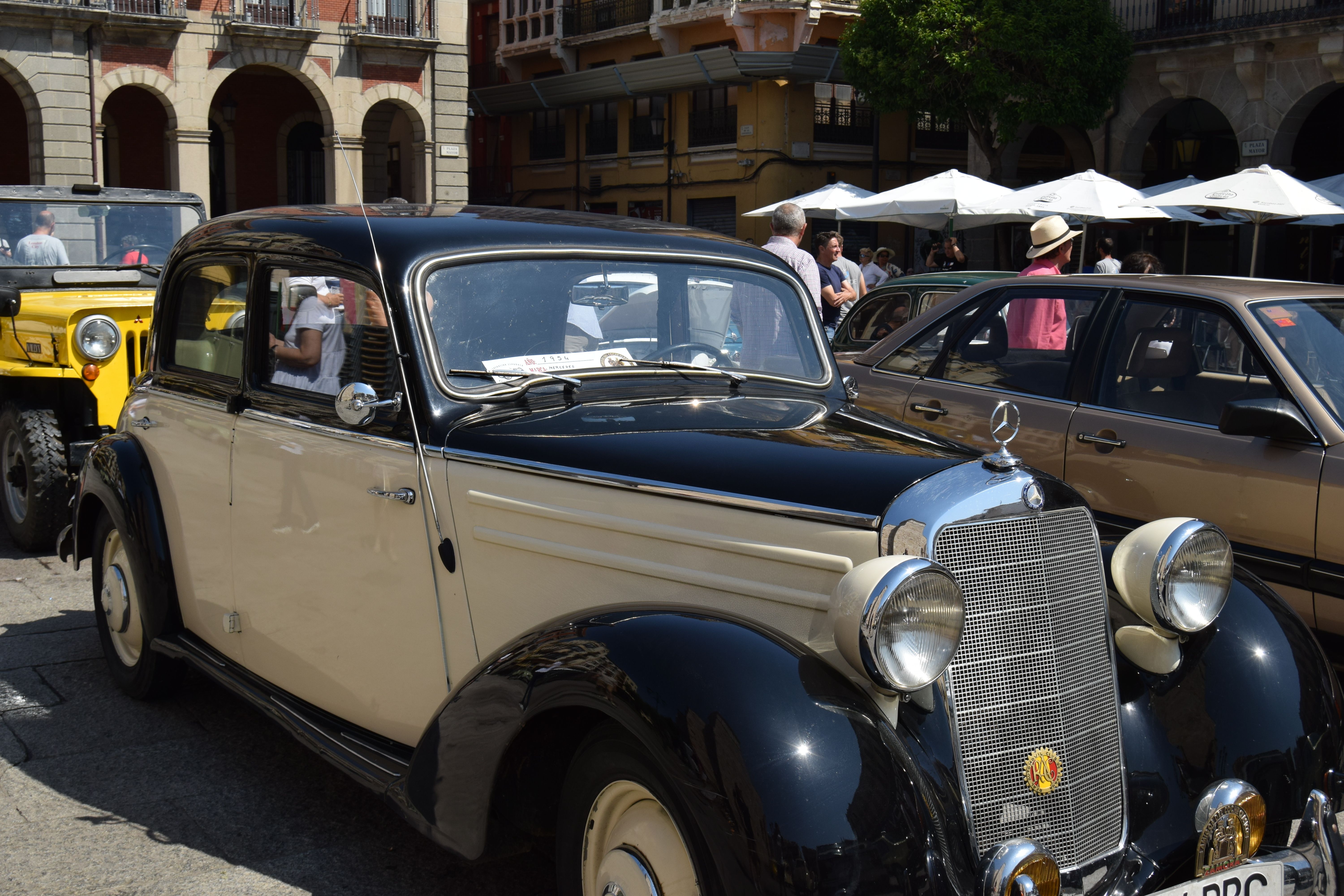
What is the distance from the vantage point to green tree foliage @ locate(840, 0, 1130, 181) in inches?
930

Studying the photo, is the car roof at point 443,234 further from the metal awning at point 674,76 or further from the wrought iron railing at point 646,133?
the wrought iron railing at point 646,133

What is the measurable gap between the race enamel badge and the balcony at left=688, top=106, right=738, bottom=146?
3053 centimetres

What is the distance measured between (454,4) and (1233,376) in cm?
2700

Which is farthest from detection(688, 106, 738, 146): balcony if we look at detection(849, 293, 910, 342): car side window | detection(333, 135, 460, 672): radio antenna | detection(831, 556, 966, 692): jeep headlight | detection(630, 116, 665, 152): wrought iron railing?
detection(831, 556, 966, 692): jeep headlight

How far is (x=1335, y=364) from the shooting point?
187 inches

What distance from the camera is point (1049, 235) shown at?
22.7 feet

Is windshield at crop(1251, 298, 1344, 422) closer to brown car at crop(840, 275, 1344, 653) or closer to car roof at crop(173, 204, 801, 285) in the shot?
brown car at crop(840, 275, 1344, 653)

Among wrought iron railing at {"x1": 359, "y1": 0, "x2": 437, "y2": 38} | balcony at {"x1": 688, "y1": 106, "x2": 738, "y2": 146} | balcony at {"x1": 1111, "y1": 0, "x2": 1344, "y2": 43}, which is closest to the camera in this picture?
balcony at {"x1": 1111, "y1": 0, "x2": 1344, "y2": 43}

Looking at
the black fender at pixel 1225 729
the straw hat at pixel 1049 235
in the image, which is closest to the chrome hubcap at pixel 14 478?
the straw hat at pixel 1049 235

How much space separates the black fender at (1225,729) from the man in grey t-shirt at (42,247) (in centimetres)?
740

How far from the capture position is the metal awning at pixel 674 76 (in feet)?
99.9

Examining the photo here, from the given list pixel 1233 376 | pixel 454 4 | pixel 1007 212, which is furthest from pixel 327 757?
pixel 454 4

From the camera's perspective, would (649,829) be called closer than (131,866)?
Yes

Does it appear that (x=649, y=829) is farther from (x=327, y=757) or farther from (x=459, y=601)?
(x=327, y=757)
